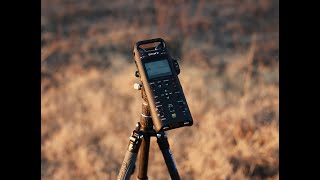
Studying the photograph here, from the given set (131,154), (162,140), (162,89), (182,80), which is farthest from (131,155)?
(182,80)

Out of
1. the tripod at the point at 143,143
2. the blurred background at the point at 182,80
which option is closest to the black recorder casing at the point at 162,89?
the tripod at the point at 143,143

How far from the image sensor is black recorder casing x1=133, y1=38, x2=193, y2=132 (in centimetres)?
229

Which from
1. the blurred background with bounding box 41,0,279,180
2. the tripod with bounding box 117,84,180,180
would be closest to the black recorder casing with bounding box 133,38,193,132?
the tripod with bounding box 117,84,180,180

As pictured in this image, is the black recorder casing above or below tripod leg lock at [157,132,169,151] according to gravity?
above

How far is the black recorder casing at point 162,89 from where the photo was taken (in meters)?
2.29

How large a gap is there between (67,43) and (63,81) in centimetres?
22

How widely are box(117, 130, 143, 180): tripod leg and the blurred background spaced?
27.8 inches

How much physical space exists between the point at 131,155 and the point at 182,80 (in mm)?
Result: 932

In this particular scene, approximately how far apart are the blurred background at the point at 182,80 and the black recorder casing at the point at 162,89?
3.01 ft

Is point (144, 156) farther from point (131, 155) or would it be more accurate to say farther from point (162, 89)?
point (162, 89)

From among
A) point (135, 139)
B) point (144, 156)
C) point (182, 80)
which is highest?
point (182, 80)

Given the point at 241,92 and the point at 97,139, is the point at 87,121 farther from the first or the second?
the point at 241,92

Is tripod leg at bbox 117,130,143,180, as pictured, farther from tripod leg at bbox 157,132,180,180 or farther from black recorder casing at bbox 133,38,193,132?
black recorder casing at bbox 133,38,193,132

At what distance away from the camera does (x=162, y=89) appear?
2342 mm
